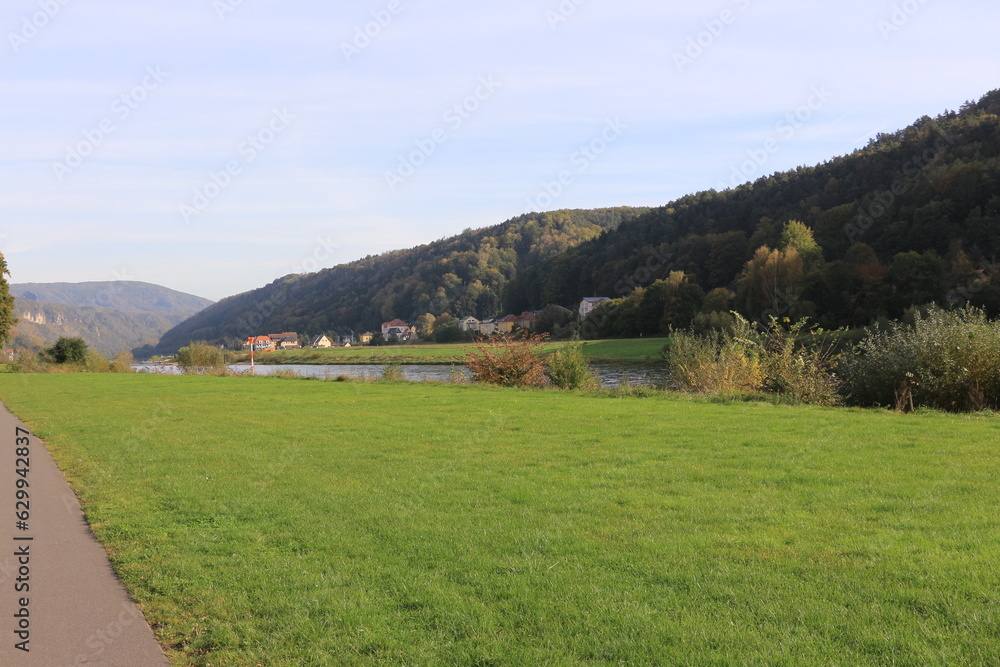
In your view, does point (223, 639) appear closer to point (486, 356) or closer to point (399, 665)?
point (399, 665)

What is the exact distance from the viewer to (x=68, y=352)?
4600 cm

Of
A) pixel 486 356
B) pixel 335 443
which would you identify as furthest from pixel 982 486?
pixel 486 356

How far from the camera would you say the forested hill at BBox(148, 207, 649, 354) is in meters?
118

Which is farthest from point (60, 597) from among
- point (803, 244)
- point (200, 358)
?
point (803, 244)

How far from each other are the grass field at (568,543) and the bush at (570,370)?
35.6 ft

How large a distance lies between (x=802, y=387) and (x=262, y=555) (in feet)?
47.3

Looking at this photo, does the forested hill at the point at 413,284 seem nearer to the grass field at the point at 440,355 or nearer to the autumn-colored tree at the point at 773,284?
the grass field at the point at 440,355

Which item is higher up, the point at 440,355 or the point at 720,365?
the point at 720,365

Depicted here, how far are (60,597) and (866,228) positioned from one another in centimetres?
7361

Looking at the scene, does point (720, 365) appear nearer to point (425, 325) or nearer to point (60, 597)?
point (60, 597)

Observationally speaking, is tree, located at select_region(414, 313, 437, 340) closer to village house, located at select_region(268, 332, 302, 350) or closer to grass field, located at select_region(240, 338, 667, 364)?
village house, located at select_region(268, 332, 302, 350)

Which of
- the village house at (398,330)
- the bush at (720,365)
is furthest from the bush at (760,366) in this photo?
the village house at (398,330)

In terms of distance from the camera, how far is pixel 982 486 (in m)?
6.75

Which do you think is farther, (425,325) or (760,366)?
(425,325)
